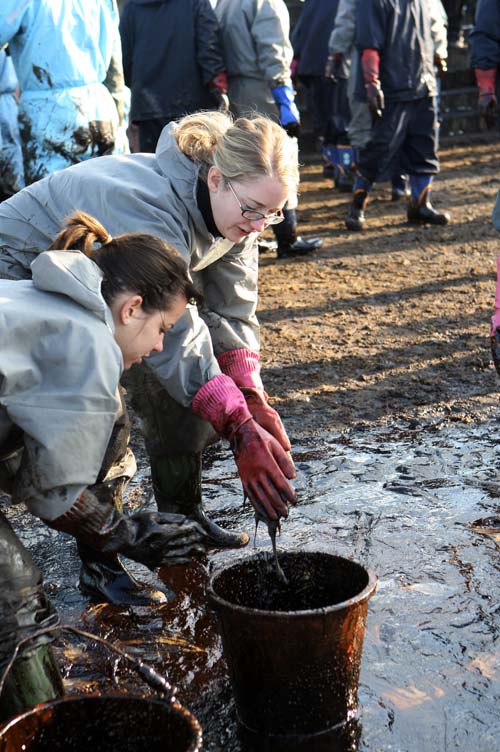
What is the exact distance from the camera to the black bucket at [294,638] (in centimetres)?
266

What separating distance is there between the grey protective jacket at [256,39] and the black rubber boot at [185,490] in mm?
Result: 4554

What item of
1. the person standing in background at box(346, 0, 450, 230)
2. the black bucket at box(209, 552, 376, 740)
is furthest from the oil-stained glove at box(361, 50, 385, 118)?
the black bucket at box(209, 552, 376, 740)

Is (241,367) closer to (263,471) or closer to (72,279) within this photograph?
(263,471)

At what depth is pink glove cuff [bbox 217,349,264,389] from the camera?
3846 mm

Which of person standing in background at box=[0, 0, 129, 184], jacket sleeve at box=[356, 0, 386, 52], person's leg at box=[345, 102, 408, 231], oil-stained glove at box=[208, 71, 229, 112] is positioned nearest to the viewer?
person standing in background at box=[0, 0, 129, 184]

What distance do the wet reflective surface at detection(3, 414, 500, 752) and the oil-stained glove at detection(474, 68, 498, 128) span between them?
3648mm

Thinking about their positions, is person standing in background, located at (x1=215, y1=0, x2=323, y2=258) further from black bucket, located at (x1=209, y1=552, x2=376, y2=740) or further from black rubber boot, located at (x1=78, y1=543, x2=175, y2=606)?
black bucket, located at (x1=209, y1=552, x2=376, y2=740)

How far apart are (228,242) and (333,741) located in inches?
71.7

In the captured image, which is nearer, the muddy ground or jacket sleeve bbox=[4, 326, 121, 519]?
jacket sleeve bbox=[4, 326, 121, 519]

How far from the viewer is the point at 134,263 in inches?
109

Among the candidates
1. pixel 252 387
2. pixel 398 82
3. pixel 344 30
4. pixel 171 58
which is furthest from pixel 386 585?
pixel 344 30

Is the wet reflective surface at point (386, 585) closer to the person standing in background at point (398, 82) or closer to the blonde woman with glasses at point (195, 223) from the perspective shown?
the blonde woman with glasses at point (195, 223)

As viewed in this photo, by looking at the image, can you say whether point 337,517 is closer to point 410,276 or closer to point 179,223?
point 179,223

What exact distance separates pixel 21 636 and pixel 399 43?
7.03 metres
